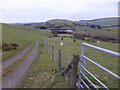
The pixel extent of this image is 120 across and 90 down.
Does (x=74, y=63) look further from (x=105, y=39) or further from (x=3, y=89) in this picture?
(x=105, y=39)

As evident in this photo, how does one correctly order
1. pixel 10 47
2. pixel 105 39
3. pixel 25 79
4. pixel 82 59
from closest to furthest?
pixel 82 59 < pixel 25 79 < pixel 10 47 < pixel 105 39

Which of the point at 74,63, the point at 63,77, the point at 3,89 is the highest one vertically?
the point at 74,63

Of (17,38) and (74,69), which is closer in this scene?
(74,69)

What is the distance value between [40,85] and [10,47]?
17.5 metres

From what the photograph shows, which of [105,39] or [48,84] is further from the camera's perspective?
[105,39]

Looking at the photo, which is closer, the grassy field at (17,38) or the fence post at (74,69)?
the fence post at (74,69)

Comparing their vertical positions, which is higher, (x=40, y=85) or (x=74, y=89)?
(x=74, y=89)

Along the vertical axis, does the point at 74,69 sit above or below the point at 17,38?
below

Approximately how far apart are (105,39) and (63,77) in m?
56.8

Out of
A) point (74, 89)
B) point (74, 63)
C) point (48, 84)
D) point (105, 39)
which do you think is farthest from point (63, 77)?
point (105, 39)

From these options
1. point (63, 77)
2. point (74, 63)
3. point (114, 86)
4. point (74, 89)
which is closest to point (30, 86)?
point (63, 77)

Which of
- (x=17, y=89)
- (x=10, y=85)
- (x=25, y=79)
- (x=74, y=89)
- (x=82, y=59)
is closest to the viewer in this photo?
(x=82, y=59)

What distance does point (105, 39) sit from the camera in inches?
2292

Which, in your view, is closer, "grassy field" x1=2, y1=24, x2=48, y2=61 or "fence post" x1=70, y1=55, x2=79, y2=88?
"fence post" x1=70, y1=55, x2=79, y2=88
